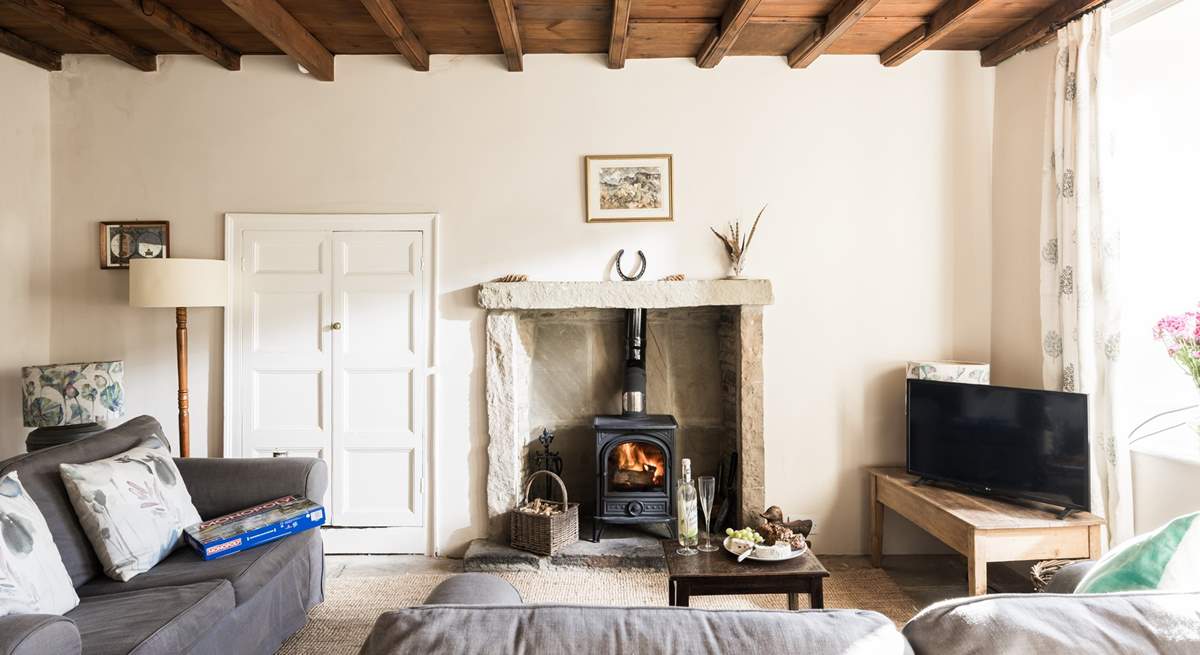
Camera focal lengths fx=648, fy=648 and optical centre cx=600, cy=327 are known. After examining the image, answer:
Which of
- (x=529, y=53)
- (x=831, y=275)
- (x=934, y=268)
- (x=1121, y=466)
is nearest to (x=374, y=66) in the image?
(x=529, y=53)

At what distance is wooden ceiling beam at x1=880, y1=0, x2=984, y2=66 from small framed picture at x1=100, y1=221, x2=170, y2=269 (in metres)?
4.08

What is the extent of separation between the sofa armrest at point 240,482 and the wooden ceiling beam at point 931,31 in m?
3.50

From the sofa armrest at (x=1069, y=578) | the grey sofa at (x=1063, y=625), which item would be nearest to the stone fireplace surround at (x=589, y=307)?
the sofa armrest at (x=1069, y=578)

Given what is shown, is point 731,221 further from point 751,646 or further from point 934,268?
point 751,646

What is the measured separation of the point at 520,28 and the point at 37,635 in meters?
2.96

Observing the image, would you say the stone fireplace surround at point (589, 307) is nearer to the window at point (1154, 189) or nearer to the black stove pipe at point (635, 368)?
the black stove pipe at point (635, 368)

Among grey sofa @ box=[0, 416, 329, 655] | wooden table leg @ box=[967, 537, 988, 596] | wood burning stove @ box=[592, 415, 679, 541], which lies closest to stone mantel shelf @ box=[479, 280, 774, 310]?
wood burning stove @ box=[592, 415, 679, 541]

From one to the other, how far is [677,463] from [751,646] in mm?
2855

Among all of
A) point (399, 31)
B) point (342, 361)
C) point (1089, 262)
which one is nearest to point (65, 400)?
point (342, 361)

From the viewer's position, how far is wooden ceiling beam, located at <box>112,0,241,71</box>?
2.85 meters

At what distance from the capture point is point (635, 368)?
3.72 meters

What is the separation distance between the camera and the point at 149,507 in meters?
2.25

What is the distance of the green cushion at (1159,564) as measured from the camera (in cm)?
118

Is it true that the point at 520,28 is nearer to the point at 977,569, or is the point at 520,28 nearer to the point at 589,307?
the point at 589,307
